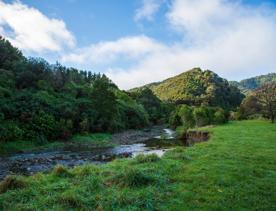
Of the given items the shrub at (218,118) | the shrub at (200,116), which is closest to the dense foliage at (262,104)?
the shrub at (218,118)

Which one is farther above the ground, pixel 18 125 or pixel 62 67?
pixel 62 67

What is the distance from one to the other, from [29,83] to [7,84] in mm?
8059

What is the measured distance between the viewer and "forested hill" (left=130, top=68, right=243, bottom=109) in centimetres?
13035

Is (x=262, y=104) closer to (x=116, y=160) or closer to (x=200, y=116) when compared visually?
(x=200, y=116)

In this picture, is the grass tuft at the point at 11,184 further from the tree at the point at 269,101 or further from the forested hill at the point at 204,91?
the forested hill at the point at 204,91

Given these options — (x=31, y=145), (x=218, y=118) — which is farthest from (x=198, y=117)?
(x=31, y=145)

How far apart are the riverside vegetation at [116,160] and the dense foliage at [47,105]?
0.16 m

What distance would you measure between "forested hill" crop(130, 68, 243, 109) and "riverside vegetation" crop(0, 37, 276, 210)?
36941 millimetres

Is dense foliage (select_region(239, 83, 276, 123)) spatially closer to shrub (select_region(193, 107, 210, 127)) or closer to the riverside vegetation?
the riverside vegetation

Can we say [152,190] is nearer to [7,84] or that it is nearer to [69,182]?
[69,182]

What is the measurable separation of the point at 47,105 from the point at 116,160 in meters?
32.2

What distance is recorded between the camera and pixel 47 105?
47812mm

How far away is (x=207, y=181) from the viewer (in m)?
11.9

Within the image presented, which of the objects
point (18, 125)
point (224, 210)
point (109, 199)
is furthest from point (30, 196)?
point (18, 125)
